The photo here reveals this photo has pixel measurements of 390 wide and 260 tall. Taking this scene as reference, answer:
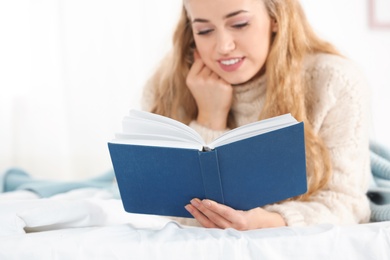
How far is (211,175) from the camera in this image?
48.3 inches

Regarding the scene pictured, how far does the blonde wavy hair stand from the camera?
61.5 inches

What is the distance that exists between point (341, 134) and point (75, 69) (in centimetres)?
147

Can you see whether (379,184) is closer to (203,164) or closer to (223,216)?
(223,216)

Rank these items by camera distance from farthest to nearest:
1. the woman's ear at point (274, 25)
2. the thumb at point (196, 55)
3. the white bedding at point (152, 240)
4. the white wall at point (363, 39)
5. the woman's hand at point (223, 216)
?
the white wall at point (363, 39) → the thumb at point (196, 55) → the woman's ear at point (274, 25) → the woman's hand at point (223, 216) → the white bedding at point (152, 240)

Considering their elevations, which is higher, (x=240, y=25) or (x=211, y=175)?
(x=240, y=25)

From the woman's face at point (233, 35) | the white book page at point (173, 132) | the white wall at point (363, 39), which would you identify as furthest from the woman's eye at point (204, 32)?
the white wall at point (363, 39)

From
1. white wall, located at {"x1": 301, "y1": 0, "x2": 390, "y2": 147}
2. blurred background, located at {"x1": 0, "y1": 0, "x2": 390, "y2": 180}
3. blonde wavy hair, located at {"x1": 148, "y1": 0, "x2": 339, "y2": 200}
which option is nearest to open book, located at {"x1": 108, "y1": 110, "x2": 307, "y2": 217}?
blonde wavy hair, located at {"x1": 148, "y1": 0, "x2": 339, "y2": 200}

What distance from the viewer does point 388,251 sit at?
125cm

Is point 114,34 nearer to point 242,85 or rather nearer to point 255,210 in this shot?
point 242,85

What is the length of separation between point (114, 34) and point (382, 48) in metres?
1.16

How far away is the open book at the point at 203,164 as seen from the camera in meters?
1.21

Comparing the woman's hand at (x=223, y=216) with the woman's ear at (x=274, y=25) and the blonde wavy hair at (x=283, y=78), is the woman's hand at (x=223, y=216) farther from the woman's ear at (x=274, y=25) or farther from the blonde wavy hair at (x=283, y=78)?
the woman's ear at (x=274, y=25)

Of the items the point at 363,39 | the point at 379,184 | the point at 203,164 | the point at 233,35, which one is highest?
the point at 233,35

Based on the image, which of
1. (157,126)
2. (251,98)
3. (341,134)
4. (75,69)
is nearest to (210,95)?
(251,98)
